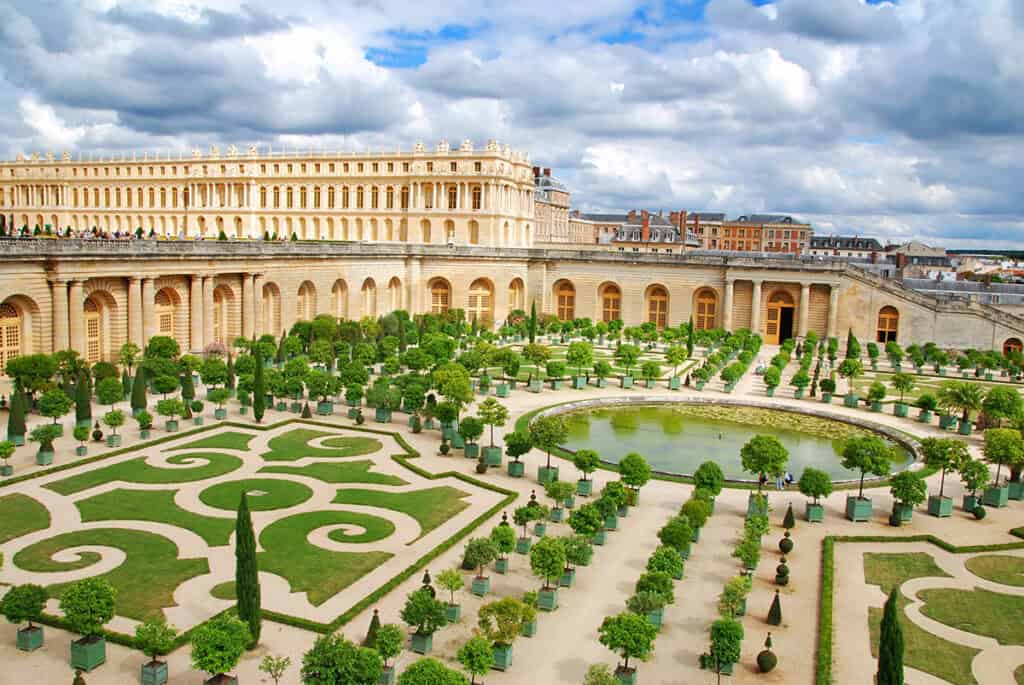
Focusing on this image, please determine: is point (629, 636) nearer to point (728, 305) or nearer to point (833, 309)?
point (833, 309)

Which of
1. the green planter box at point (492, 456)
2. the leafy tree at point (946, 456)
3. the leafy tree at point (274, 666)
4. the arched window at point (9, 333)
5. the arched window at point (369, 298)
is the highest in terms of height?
the arched window at point (369, 298)

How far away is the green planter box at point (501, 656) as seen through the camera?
625 inches

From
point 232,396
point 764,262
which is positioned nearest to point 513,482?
Result: point 232,396

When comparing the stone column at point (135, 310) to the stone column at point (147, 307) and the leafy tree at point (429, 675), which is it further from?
the leafy tree at point (429, 675)

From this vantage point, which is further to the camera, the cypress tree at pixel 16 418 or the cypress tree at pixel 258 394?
the cypress tree at pixel 258 394

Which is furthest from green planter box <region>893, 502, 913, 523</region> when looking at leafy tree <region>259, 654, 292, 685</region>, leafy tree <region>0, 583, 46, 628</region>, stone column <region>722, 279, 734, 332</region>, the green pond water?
stone column <region>722, 279, 734, 332</region>

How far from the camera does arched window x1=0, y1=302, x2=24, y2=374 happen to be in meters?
37.8

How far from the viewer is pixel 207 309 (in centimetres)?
4778

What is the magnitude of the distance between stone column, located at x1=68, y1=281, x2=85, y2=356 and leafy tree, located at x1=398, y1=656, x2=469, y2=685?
32.6 metres

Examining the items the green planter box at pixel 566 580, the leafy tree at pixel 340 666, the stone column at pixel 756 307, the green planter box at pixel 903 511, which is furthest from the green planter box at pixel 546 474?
the stone column at pixel 756 307

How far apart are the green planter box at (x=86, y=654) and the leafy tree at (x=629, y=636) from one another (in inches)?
362

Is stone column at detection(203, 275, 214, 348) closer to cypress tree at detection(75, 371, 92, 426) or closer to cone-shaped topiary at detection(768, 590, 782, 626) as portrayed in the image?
cypress tree at detection(75, 371, 92, 426)

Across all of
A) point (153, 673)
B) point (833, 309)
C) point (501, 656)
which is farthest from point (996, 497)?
point (833, 309)

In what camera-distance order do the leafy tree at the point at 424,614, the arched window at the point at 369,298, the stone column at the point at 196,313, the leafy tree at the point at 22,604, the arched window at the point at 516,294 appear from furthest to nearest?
the arched window at the point at 516,294 < the arched window at the point at 369,298 < the stone column at the point at 196,313 < the leafy tree at the point at 424,614 < the leafy tree at the point at 22,604
